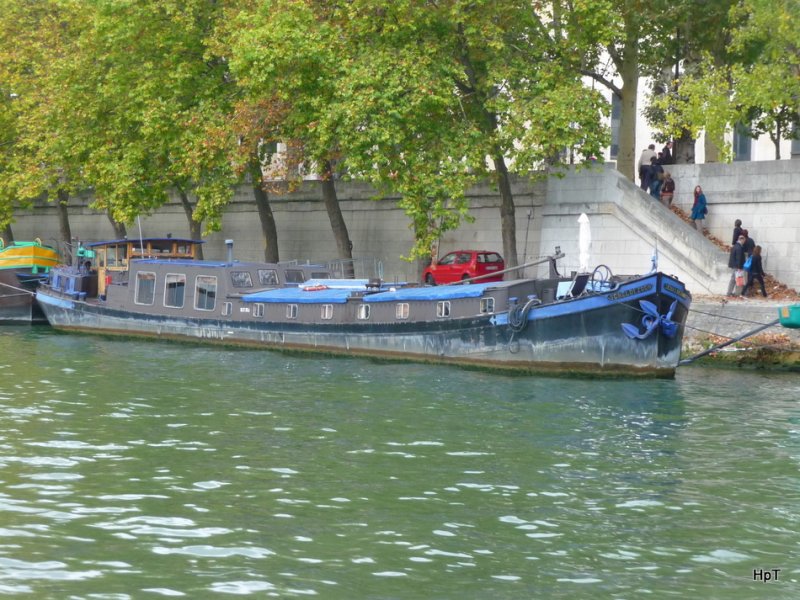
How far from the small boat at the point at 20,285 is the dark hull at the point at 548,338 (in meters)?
14.8

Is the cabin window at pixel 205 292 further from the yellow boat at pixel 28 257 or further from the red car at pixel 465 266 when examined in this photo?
the yellow boat at pixel 28 257

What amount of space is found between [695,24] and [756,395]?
59.2 feet

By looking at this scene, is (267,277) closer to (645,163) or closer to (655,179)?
(655,179)

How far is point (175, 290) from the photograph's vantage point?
3838 cm

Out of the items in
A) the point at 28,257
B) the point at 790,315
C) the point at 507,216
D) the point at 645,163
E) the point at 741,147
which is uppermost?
the point at 741,147

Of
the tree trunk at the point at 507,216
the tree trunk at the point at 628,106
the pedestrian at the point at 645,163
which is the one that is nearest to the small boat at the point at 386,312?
the tree trunk at the point at 507,216

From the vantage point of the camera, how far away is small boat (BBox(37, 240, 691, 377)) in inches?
1113

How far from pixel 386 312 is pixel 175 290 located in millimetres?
8499

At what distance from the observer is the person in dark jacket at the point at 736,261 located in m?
33.9

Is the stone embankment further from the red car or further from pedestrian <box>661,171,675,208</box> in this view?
the red car

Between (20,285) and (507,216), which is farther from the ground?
(507,216)

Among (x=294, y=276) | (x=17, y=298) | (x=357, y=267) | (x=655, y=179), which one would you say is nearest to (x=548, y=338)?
(x=294, y=276)

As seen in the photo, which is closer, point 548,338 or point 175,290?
point 548,338

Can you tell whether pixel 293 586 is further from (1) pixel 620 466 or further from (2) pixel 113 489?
(1) pixel 620 466
